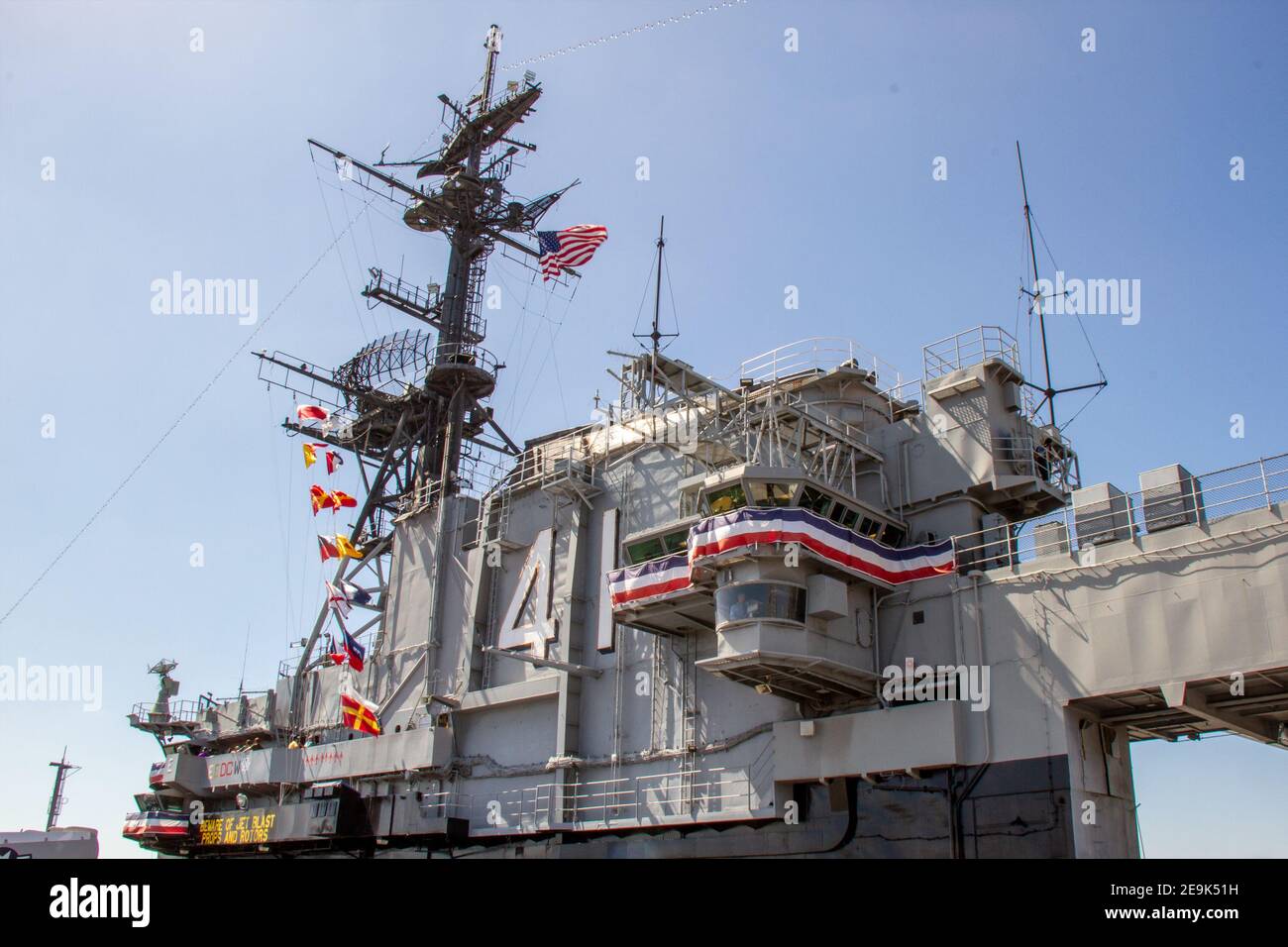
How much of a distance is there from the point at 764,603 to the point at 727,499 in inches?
107

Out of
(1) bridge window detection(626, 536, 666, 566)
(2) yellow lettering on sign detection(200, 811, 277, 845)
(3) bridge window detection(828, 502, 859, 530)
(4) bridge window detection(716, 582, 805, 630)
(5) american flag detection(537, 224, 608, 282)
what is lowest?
(2) yellow lettering on sign detection(200, 811, 277, 845)

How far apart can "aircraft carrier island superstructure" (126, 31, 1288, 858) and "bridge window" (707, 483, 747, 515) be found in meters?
0.07

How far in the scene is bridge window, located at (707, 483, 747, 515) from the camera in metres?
22.4

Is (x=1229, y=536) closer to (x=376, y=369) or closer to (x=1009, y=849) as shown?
(x=1009, y=849)

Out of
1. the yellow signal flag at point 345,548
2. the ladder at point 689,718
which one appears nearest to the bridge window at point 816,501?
the ladder at point 689,718

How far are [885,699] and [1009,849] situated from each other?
3.76 metres

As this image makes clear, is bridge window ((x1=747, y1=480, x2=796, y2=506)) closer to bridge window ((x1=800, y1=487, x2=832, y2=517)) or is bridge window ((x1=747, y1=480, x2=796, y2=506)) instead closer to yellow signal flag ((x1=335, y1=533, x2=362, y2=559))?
bridge window ((x1=800, y1=487, x2=832, y2=517))

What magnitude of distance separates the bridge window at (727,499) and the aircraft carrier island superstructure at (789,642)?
7 cm

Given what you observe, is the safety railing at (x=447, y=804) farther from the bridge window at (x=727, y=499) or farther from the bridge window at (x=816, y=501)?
the bridge window at (x=816, y=501)

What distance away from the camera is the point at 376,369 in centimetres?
4141

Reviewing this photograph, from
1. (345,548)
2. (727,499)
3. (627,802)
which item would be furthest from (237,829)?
(727,499)

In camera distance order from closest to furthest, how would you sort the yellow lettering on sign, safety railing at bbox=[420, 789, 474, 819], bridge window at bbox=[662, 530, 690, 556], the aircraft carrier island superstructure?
the aircraft carrier island superstructure
bridge window at bbox=[662, 530, 690, 556]
safety railing at bbox=[420, 789, 474, 819]
the yellow lettering on sign

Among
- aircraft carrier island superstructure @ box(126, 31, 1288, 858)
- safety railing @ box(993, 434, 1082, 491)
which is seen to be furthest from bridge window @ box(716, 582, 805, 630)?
safety railing @ box(993, 434, 1082, 491)

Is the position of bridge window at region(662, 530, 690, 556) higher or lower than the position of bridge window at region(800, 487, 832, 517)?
lower
